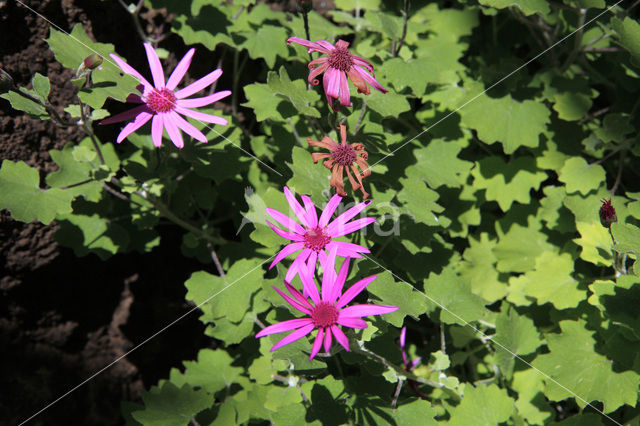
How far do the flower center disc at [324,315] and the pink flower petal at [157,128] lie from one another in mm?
945

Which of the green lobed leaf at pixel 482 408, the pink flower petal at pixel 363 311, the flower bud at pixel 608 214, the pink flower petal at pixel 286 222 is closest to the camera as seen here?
the pink flower petal at pixel 363 311

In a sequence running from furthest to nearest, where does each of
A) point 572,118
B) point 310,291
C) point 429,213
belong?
point 572,118 < point 429,213 < point 310,291

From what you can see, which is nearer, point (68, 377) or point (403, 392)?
point (403, 392)

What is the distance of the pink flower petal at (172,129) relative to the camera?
216 centimetres

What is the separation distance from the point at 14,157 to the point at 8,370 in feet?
4.00

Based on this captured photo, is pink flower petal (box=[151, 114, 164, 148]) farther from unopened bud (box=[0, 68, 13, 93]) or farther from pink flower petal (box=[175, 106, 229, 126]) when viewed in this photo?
unopened bud (box=[0, 68, 13, 93])

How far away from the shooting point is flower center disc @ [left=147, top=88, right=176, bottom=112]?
7.46 feet

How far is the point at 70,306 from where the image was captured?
120 inches

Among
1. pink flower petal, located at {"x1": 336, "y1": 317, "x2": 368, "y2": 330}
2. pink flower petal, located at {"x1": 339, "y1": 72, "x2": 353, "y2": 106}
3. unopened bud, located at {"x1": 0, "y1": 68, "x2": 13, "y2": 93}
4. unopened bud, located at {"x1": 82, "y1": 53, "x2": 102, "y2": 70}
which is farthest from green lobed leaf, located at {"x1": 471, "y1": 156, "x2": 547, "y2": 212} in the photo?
unopened bud, located at {"x1": 0, "y1": 68, "x2": 13, "y2": 93}

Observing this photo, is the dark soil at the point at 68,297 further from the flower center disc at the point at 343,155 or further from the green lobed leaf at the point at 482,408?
the green lobed leaf at the point at 482,408

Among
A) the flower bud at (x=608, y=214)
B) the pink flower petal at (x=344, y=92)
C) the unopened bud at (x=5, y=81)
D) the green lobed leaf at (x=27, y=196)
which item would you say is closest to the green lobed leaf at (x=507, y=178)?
the flower bud at (x=608, y=214)

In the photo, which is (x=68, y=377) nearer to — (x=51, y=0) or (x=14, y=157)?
(x=14, y=157)

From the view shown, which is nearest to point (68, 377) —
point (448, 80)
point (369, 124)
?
point (369, 124)

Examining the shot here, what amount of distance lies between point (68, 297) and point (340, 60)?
84.0 inches
